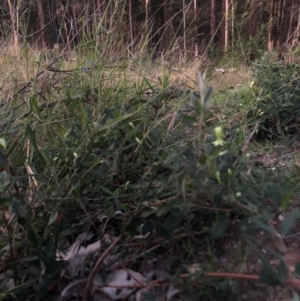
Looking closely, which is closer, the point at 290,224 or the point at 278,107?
the point at 290,224

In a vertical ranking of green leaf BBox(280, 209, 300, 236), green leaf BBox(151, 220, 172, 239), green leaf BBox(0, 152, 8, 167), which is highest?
green leaf BBox(0, 152, 8, 167)

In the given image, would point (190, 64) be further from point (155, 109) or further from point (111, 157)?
point (111, 157)

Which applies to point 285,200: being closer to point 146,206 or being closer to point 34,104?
point 146,206

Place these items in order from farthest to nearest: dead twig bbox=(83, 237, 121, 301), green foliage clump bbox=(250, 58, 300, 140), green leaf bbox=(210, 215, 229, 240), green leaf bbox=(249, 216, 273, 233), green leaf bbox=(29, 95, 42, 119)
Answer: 1. green foliage clump bbox=(250, 58, 300, 140)
2. green leaf bbox=(29, 95, 42, 119)
3. dead twig bbox=(83, 237, 121, 301)
4. green leaf bbox=(210, 215, 229, 240)
5. green leaf bbox=(249, 216, 273, 233)

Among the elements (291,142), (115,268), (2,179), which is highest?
Answer: (2,179)

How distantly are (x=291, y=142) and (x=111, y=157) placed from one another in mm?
1538

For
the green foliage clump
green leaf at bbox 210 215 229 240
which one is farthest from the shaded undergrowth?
the green foliage clump

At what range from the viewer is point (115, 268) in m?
1.56

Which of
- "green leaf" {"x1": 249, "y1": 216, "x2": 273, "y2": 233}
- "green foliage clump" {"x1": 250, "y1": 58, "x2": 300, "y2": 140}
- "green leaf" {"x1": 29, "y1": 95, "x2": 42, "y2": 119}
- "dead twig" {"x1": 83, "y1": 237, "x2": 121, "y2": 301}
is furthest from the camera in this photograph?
"green foliage clump" {"x1": 250, "y1": 58, "x2": 300, "y2": 140}

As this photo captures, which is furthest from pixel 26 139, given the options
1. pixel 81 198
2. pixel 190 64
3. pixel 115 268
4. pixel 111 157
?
pixel 190 64

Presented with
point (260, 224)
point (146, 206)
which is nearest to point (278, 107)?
point (146, 206)

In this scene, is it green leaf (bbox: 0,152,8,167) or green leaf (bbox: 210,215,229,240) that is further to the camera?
green leaf (bbox: 0,152,8,167)

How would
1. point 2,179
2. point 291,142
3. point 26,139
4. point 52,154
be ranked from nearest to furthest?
1. point 2,179
2. point 52,154
3. point 26,139
4. point 291,142

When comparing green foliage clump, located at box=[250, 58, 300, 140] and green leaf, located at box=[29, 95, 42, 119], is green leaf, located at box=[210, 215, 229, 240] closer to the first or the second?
green leaf, located at box=[29, 95, 42, 119]
